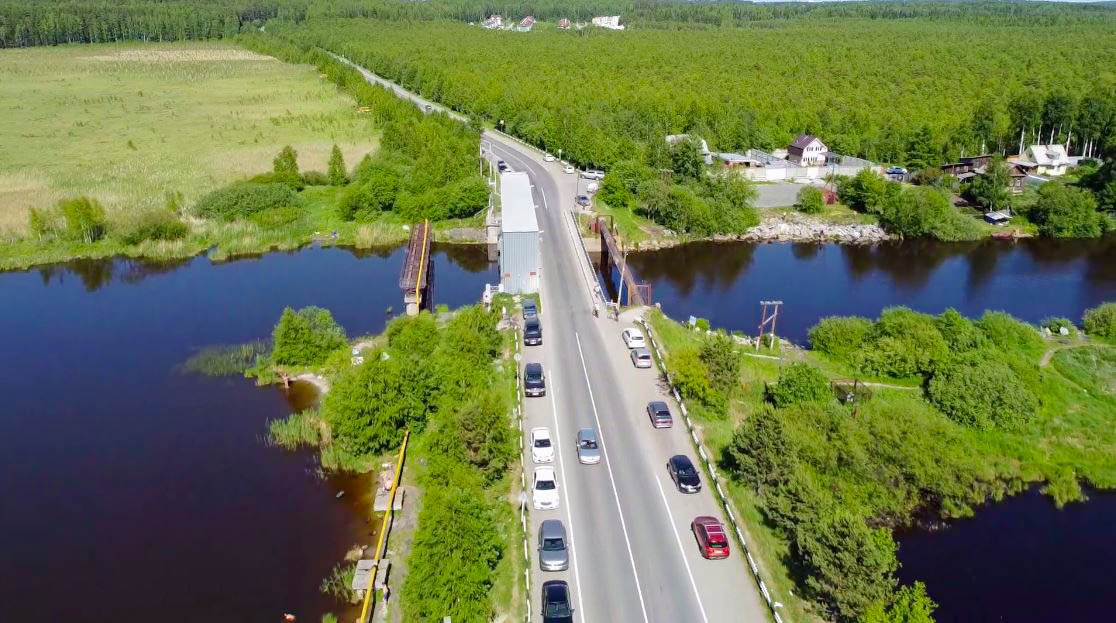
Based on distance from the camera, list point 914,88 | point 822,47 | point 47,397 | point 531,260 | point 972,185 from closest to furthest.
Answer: point 47,397, point 531,260, point 972,185, point 914,88, point 822,47

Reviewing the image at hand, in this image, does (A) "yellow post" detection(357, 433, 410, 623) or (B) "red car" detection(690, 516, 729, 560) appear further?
(B) "red car" detection(690, 516, 729, 560)

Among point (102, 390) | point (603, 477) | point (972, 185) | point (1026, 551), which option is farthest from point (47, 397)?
point (972, 185)

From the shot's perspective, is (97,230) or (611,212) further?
(611,212)

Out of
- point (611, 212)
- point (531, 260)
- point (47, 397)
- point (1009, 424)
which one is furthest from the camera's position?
point (611, 212)

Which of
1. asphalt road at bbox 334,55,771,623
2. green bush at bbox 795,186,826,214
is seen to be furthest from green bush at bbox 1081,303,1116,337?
green bush at bbox 795,186,826,214

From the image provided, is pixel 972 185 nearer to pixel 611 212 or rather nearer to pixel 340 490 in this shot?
pixel 611 212

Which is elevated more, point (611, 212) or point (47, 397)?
point (611, 212)

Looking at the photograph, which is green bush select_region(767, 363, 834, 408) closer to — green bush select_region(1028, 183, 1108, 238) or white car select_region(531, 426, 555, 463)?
white car select_region(531, 426, 555, 463)

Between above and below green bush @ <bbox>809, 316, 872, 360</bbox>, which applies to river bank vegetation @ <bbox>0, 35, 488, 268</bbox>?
above
